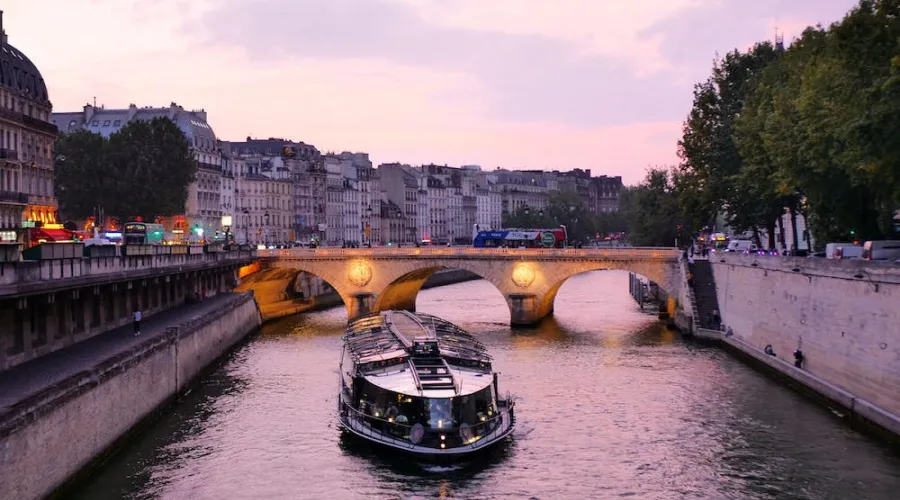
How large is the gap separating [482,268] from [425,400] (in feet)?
159

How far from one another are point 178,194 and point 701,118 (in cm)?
5661

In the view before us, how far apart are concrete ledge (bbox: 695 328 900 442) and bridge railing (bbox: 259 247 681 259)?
1513cm

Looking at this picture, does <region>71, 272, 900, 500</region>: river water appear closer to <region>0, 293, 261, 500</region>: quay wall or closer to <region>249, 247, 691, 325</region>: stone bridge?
<region>0, 293, 261, 500</region>: quay wall

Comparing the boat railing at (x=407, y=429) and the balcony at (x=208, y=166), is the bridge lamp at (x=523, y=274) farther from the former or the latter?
the balcony at (x=208, y=166)

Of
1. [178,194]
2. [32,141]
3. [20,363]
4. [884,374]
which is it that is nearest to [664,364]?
[884,374]

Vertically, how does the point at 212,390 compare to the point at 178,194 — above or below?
below

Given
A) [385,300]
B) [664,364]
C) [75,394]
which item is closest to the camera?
[75,394]

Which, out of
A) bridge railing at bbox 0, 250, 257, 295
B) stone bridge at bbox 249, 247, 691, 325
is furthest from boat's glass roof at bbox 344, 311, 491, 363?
stone bridge at bbox 249, 247, 691, 325

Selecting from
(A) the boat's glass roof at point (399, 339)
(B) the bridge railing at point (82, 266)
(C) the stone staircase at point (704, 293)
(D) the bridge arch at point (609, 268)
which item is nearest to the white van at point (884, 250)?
(A) the boat's glass roof at point (399, 339)

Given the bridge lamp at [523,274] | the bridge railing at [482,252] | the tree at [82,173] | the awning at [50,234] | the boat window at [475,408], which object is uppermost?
the tree at [82,173]

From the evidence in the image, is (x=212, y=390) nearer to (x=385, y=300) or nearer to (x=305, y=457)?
(x=305, y=457)

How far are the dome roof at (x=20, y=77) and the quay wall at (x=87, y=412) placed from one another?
3408 cm

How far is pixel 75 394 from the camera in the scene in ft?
114

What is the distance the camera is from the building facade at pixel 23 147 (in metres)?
82.0
